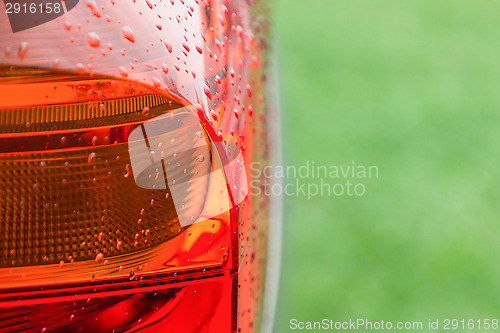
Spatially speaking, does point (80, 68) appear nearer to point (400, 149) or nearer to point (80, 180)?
point (80, 180)

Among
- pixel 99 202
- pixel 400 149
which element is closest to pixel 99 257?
pixel 99 202

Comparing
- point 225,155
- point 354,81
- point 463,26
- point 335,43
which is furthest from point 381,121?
point 225,155

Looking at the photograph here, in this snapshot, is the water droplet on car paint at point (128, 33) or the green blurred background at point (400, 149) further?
the green blurred background at point (400, 149)

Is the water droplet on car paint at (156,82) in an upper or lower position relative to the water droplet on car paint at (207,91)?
upper

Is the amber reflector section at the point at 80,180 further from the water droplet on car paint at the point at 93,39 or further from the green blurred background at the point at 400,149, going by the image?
the green blurred background at the point at 400,149

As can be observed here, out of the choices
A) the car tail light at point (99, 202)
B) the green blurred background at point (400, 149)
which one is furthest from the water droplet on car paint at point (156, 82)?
the green blurred background at point (400, 149)

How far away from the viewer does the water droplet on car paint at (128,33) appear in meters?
0.21

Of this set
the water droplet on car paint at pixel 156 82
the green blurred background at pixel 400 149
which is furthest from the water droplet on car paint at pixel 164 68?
the green blurred background at pixel 400 149

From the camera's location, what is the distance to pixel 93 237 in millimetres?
207

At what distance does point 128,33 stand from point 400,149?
51.5 inches

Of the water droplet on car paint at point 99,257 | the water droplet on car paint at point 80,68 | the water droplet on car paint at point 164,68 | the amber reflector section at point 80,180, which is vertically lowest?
the water droplet on car paint at point 99,257

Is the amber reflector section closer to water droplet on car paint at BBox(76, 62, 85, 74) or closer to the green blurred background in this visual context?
water droplet on car paint at BBox(76, 62, 85, 74)

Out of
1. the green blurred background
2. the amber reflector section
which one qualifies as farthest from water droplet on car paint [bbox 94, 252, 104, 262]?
the green blurred background

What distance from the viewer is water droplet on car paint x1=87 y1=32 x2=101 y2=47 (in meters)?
0.21
